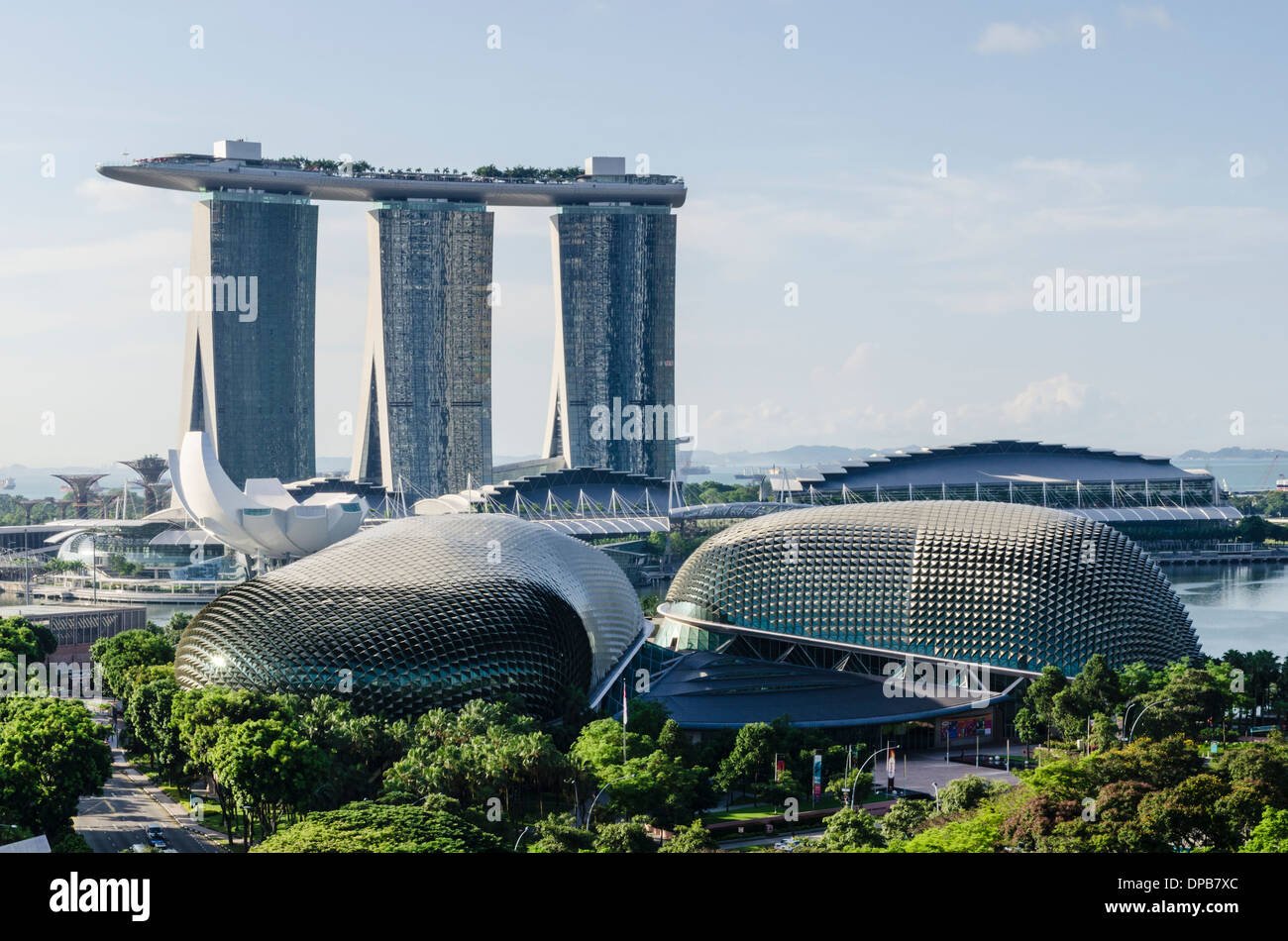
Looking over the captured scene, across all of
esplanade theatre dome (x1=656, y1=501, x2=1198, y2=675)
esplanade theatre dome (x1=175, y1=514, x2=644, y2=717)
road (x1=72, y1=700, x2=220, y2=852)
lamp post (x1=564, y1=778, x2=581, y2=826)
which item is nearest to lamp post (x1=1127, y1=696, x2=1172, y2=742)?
esplanade theatre dome (x1=656, y1=501, x2=1198, y2=675)

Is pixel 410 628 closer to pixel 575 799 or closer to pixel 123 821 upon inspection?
pixel 123 821

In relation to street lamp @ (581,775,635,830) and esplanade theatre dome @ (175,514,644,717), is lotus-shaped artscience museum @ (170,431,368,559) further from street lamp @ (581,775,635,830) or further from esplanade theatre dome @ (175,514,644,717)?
street lamp @ (581,775,635,830)

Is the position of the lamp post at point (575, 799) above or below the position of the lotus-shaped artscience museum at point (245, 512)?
below

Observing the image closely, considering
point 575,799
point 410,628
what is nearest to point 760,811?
point 575,799

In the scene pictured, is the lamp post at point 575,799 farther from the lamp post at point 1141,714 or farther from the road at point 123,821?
the lamp post at point 1141,714

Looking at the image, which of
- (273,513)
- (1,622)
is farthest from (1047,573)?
(273,513)

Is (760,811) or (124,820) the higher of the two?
(124,820)

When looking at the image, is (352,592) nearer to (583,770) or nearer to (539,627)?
(539,627)

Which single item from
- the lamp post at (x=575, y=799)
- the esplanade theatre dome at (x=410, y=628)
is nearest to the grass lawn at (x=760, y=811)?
the lamp post at (x=575, y=799)
